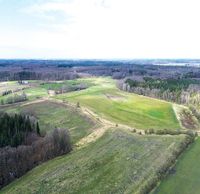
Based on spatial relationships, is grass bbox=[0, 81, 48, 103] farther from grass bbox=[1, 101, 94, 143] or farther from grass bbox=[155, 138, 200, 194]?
grass bbox=[155, 138, 200, 194]

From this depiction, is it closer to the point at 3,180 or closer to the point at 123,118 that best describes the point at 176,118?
the point at 123,118

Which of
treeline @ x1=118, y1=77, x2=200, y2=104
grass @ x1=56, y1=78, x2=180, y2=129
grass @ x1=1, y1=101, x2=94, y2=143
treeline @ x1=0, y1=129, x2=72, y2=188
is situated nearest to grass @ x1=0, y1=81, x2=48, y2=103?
grass @ x1=56, y1=78, x2=180, y2=129

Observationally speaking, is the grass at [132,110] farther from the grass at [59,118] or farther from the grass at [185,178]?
the grass at [185,178]

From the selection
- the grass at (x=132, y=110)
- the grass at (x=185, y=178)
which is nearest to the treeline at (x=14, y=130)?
the grass at (x=132, y=110)

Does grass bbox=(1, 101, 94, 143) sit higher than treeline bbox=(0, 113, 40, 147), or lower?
lower

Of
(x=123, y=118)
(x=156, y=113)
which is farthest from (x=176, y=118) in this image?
(x=123, y=118)

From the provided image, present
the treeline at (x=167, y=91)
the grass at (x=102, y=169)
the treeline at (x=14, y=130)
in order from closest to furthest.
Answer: the grass at (x=102, y=169), the treeline at (x=14, y=130), the treeline at (x=167, y=91)

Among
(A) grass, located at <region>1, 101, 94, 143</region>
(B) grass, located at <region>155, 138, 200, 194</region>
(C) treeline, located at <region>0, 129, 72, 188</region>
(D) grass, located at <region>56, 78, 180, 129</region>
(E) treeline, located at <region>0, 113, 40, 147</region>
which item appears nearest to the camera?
(B) grass, located at <region>155, 138, 200, 194</region>
